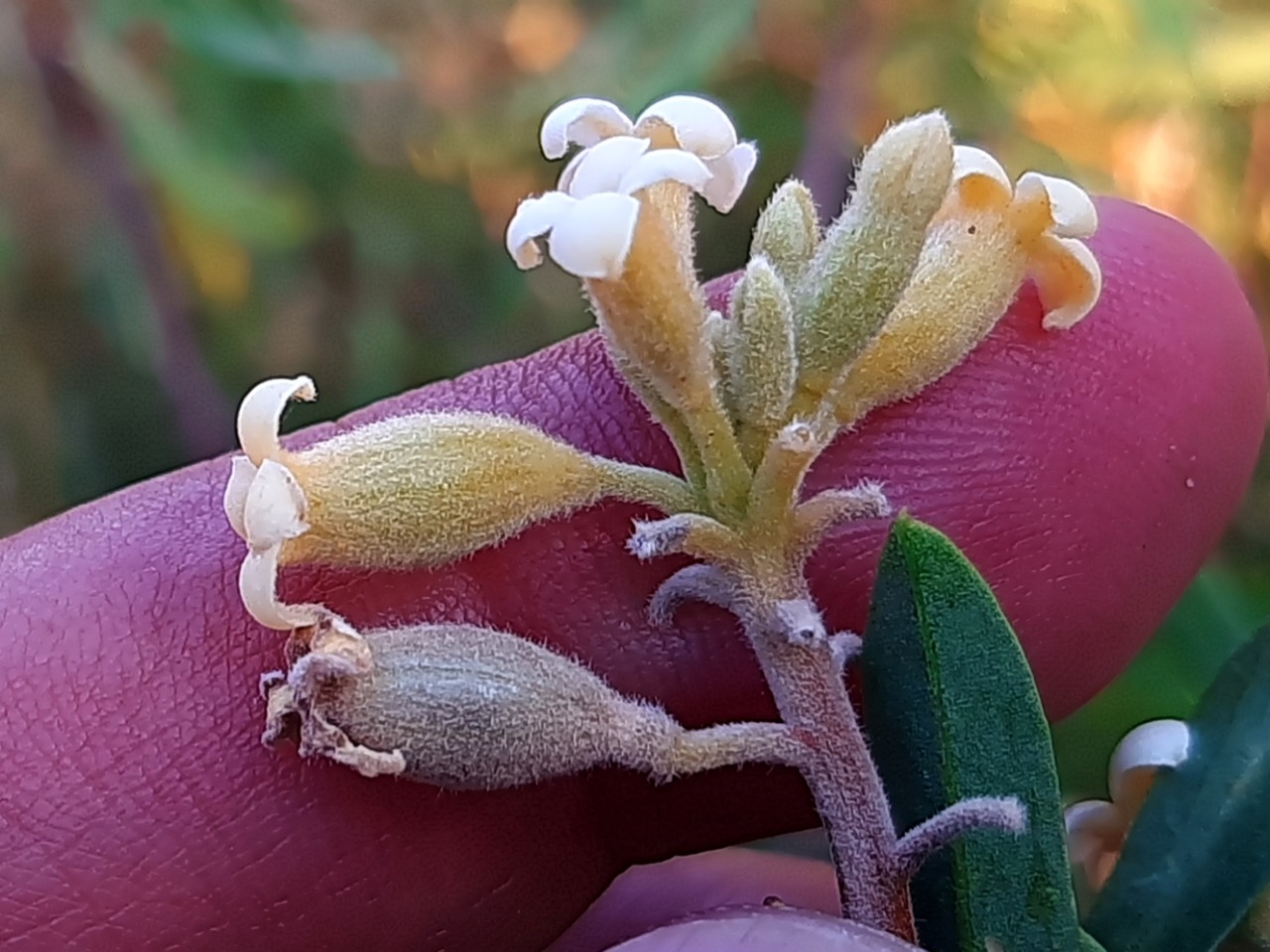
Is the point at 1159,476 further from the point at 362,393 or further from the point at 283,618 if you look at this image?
the point at 362,393

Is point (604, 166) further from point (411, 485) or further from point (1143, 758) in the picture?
point (1143, 758)

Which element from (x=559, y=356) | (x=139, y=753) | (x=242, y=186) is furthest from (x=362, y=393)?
(x=139, y=753)

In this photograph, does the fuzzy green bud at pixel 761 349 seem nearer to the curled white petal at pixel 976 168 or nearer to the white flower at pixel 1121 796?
the curled white petal at pixel 976 168

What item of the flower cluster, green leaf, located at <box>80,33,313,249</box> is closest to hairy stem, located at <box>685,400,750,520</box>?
the flower cluster

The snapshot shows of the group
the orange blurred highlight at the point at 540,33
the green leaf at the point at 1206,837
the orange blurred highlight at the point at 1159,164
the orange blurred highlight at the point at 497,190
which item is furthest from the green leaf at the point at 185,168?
the green leaf at the point at 1206,837

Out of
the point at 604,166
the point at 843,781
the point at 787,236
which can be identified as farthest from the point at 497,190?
the point at 843,781

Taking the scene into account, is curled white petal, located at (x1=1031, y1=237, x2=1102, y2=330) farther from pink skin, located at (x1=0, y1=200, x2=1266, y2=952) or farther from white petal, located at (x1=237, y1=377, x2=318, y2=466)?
white petal, located at (x1=237, y1=377, x2=318, y2=466)

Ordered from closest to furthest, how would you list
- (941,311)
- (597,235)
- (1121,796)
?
1. (597,235)
2. (941,311)
3. (1121,796)
